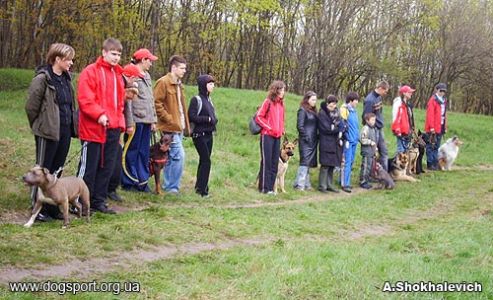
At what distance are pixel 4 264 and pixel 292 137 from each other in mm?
12050

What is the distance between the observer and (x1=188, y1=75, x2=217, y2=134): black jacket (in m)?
9.05

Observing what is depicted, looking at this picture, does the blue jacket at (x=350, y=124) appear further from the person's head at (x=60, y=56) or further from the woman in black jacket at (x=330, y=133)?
the person's head at (x=60, y=56)

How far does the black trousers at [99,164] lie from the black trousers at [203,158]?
6.55 feet

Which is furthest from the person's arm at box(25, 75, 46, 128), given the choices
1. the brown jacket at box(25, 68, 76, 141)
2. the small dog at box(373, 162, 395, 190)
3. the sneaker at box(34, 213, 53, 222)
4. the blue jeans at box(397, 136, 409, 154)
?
the blue jeans at box(397, 136, 409, 154)

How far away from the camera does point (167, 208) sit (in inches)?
311

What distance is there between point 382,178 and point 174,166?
555 centimetres

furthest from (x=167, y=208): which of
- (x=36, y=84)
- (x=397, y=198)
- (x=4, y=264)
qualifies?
(x=397, y=198)

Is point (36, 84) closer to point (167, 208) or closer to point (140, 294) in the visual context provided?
point (167, 208)

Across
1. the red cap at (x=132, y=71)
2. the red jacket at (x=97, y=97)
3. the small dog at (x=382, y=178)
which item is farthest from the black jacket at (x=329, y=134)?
the red jacket at (x=97, y=97)

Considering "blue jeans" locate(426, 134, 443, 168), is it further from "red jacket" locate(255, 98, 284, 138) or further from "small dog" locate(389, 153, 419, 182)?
"red jacket" locate(255, 98, 284, 138)

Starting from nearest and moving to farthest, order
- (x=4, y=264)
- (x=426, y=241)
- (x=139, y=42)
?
1. (x=4, y=264)
2. (x=426, y=241)
3. (x=139, y=42)

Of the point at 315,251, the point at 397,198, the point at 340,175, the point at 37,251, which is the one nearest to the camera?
the point at 37,251

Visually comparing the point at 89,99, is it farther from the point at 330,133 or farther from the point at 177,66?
the point at 330,133

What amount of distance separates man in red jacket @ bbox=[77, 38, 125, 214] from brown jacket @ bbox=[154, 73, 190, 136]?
1474mm
